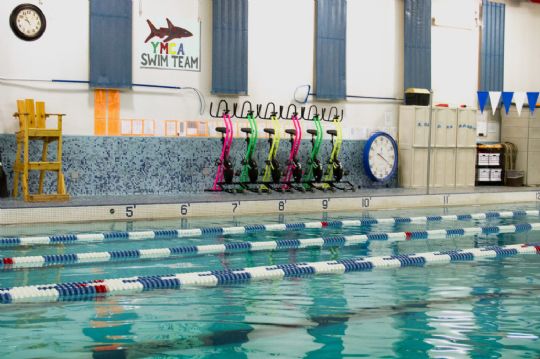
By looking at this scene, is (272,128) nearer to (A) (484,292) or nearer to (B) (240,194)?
(B) (240,194)

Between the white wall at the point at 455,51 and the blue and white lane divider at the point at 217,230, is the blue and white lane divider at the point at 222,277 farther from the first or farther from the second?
the white wall at the point at 455,51

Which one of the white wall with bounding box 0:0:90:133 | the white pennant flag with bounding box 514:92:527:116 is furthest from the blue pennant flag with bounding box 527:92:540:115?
the white wall with bounding box 0:0:90:133

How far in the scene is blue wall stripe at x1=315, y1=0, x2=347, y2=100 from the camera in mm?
13352

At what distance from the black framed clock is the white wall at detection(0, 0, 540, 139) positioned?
79mm

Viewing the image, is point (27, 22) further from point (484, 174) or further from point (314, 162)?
point (484, 174)

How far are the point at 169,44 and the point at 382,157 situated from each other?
4.05m

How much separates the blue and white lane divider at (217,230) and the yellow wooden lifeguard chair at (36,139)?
232cm

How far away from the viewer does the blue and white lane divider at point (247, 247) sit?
6.43 metres

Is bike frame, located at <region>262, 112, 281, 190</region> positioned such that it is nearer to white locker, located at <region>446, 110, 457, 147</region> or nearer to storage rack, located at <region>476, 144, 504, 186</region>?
white locker, located at <region>446, 110, 457, 147</region>

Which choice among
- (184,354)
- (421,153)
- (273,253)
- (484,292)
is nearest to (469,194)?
(421,153)

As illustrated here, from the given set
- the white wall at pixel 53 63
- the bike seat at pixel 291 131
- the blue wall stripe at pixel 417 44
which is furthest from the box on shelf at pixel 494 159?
the white wall at pixel 53 63

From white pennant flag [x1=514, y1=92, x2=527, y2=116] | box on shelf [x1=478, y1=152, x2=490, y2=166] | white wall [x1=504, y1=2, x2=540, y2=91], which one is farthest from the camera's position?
white wall [x1=504, y1=2, x2=540, y2=91]

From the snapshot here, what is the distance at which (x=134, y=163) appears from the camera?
463 inches

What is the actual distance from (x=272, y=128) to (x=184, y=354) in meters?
9.23
